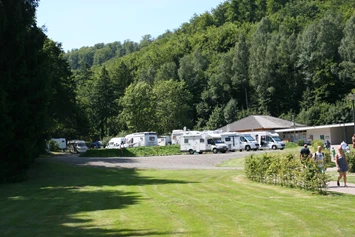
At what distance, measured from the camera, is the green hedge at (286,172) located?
44.7ft

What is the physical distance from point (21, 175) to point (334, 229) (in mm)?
19260

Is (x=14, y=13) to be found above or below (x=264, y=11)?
below

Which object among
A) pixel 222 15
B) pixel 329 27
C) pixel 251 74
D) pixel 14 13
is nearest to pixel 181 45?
pixel 222 15

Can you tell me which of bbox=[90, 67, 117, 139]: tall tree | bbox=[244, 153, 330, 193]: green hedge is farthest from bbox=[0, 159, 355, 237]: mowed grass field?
bbox=[90, 67, 117, 139]: tall tree

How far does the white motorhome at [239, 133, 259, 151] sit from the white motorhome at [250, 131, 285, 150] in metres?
1.48

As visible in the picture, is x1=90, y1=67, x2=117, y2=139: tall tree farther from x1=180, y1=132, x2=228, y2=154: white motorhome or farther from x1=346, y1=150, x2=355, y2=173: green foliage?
x1=346, y1=150, x2=355, y2=173: green foliage

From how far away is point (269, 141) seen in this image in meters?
46.8

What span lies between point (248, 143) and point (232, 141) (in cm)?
178

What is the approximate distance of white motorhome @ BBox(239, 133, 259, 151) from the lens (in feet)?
150

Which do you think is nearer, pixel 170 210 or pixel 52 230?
pixel 52 230

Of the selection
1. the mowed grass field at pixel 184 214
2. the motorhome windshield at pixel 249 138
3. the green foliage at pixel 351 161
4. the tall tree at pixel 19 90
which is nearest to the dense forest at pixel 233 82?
the tall tree at pixel 19 90

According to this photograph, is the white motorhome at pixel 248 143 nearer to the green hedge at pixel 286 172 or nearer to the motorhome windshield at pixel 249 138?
the motorhome windshield at pixel 249 138

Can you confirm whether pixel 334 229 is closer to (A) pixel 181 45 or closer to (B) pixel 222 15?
(A) pixel 181 45

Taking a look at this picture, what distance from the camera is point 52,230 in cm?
831
